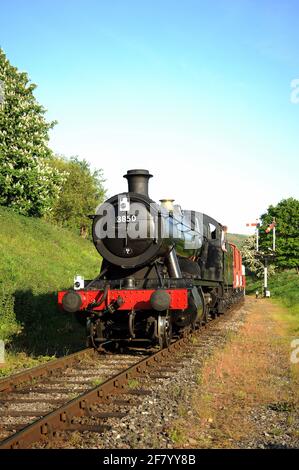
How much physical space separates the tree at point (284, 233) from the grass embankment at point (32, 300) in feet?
144

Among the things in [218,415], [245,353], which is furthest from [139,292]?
[218,415]

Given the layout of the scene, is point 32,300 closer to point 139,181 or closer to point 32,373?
point 139,181

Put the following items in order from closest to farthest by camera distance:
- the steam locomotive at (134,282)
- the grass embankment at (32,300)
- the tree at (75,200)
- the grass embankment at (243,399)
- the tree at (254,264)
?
the grass embankment at (243,399)
the steam locomotive at (134,282)
the grass embankment at (32,300)
the tree at (75,200)
the tree at (254,264)

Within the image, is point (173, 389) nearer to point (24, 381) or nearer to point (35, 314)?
point (24, 381)

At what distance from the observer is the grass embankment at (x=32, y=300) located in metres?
11.9

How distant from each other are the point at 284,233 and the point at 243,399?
62.9 m

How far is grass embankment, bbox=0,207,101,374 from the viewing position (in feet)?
38.9

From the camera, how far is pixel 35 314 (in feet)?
44.1

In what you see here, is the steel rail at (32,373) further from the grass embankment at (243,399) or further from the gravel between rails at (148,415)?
→ the grass embankment at (243,399)

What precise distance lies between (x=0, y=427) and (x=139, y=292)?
456 centimetres
